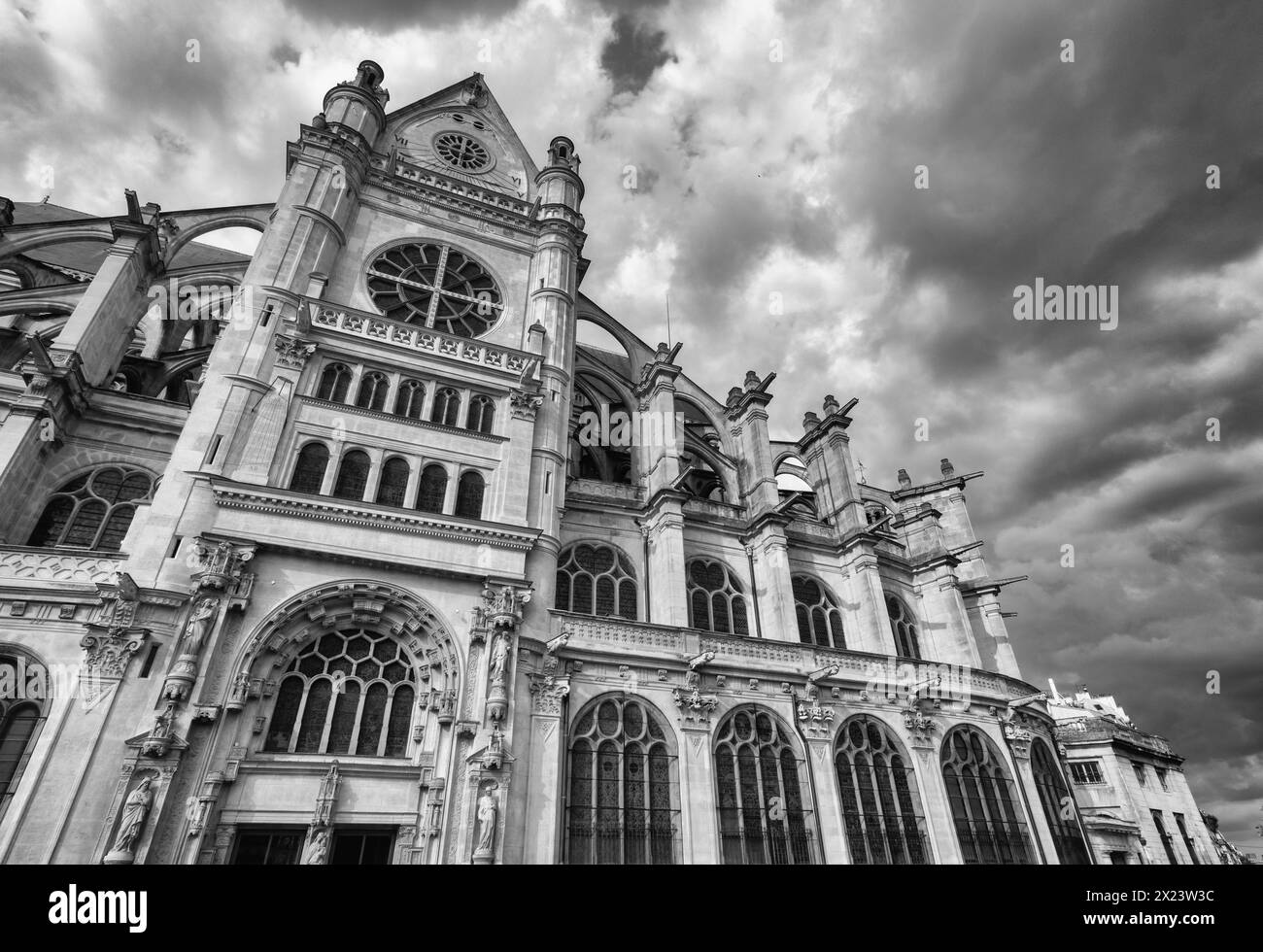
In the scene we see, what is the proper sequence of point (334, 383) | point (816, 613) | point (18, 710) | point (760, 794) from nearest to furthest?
point (18, 710) → point (760, 794) → point (334, 383) → point (816, 613)

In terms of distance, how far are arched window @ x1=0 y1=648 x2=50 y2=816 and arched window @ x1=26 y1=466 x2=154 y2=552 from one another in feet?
12.7

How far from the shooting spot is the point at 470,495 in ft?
63.3

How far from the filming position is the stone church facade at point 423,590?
13367 mm

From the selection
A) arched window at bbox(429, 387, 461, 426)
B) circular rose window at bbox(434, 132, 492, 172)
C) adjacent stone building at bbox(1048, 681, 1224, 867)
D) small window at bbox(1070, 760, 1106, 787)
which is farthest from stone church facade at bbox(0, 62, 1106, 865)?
small window at bbox(1070, 760, 1106, 787)

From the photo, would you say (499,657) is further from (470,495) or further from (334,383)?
(334,383)

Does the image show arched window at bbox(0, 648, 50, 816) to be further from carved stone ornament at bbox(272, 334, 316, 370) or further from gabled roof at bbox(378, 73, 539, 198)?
gabled roof at bbox(378, 73, 539, 198)

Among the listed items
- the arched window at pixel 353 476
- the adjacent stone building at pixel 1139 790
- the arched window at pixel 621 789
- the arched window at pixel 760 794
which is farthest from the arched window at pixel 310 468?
the adjacent stone building at pixel 1139 790

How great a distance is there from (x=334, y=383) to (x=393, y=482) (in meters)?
4.19

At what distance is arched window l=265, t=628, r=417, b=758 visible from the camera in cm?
1444

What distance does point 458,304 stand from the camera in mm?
25078

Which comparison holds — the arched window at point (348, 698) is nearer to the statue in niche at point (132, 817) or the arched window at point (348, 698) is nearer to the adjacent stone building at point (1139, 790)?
the statue in niche at point (132, 817)

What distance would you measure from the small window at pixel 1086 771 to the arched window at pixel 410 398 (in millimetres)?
46560

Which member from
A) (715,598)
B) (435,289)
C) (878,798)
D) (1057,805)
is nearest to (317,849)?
(715,598)

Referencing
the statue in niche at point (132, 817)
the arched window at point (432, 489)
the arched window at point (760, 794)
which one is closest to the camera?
the statue in niche at point (132, 817)
